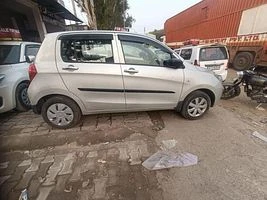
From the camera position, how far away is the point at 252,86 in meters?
5.24

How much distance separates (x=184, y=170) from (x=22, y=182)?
2.19m

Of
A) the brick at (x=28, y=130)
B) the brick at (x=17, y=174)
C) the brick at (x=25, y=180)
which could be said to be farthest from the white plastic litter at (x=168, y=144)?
the brick at (x=28, y=130)

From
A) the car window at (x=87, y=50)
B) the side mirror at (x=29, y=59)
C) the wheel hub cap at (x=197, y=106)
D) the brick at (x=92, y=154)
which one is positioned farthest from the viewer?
the side mirror at (x=29, y=59)

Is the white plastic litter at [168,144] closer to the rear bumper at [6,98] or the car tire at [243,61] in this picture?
the rear bumper at [6,98]

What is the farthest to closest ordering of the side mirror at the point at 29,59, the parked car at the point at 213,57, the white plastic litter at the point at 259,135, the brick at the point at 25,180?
1. the parked car at the point at 213,57
2. the side mirror at the point at 29,59
3. the white plastic litter at the point at 259,135
4. the brick at the point at 25,180

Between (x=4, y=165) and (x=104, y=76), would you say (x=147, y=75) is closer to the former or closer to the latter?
(x=104, y=76)

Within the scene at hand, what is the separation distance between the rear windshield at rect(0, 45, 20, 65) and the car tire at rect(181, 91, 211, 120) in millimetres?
4276

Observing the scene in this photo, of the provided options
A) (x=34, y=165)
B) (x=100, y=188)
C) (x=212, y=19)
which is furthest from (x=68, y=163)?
(x=212, y=19)

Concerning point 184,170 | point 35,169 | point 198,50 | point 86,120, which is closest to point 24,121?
point 86,120

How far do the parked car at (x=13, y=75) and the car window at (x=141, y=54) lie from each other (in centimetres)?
275

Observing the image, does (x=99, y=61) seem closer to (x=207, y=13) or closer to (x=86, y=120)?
(x=86, y=120)

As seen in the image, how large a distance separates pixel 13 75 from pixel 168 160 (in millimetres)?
3977

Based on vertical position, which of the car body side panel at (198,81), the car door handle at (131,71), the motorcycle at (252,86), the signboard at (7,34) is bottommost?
the motorcycle at (252,86)

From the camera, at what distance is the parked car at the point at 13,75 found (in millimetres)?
4520
